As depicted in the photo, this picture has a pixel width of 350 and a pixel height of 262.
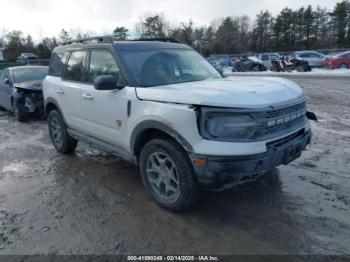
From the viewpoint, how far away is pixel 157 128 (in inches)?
138

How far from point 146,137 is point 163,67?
1061 mm

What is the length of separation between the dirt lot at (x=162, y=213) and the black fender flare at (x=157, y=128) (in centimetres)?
81

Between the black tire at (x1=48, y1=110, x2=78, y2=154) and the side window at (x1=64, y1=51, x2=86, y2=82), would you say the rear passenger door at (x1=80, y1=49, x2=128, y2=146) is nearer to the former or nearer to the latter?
the side window at (x1=64, y1=51, x2=86, y2=82)

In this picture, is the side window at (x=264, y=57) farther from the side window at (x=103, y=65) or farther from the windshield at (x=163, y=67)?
the side window at (x=103, y=65)

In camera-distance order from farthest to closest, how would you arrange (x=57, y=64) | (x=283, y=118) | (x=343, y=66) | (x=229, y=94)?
(x=343, y=66) → (x=57, y=64) → (x=283, y=118) → (x=229, y=94)

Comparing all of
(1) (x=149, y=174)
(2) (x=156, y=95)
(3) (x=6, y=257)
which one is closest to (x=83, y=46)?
(2) (x=156, y=95)

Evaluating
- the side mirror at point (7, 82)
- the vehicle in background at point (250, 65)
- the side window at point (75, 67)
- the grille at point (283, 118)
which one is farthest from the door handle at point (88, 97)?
the vehicle in background at point (250, 65)

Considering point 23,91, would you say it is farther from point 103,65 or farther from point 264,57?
point 264,57

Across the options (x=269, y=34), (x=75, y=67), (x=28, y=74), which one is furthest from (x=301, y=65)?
(x=269, y=34)

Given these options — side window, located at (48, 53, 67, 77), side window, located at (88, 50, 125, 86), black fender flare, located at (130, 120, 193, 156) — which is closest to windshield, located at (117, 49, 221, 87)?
side window, located at (88, 50, 125, 86)

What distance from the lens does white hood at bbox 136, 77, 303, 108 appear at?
3.11 meters

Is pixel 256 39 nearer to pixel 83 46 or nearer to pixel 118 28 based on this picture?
pixel 118 28

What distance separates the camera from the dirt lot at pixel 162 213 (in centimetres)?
311

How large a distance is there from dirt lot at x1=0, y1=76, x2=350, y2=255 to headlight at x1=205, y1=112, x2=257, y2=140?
1.02 meters
